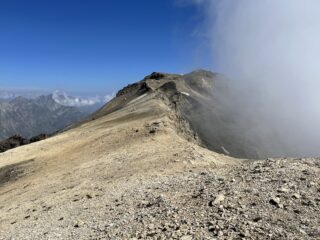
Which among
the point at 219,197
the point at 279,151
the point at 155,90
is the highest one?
the point at 155,90

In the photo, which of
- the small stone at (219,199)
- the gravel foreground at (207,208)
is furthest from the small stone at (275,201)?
the small stone at (219,199)

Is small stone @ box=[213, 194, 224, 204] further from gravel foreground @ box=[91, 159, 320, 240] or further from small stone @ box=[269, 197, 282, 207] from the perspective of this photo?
small stone @ box=[269, 197, 282, 207]

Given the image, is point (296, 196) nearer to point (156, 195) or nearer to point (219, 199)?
point (219, 199)

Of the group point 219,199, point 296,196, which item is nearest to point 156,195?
point 219,199

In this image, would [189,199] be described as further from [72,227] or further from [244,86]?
[244,86]

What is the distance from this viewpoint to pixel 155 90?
80.9 meters

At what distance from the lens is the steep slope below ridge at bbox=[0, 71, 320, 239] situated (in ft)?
58.4

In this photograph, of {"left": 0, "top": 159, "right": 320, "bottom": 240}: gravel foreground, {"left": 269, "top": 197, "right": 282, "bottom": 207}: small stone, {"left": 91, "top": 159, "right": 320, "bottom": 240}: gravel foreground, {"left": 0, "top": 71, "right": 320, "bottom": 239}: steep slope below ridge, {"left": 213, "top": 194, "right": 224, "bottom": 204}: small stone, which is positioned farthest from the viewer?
{"left": 213, "top": 194, "right": 224, "bottom": 204}: small stone

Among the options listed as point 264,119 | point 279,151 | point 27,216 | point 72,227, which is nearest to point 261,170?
point 72,227

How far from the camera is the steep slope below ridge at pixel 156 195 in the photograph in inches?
701

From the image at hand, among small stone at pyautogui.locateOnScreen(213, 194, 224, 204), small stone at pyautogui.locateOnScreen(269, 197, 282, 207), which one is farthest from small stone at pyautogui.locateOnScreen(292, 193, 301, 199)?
small stone at pyautogui.locateOnScreen(213, 194, 224, 204)

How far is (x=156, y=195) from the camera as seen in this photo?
74.1 feet

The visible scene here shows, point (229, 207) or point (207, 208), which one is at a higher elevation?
point (229, 207)

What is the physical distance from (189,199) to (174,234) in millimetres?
3566
